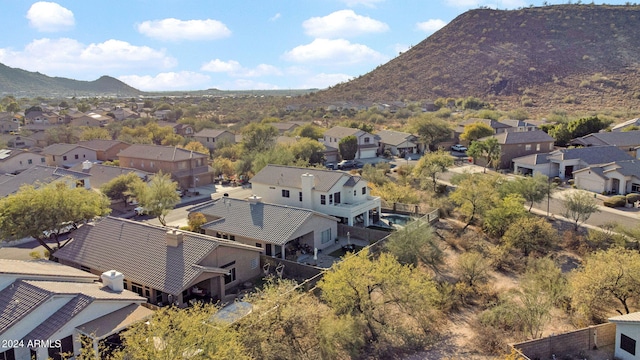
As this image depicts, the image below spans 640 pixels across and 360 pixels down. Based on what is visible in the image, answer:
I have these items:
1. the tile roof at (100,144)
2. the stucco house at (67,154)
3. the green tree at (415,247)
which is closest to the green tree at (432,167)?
the green tree at (415,247)

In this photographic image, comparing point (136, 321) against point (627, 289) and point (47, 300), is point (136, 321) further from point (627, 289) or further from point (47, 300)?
point (627, 289)

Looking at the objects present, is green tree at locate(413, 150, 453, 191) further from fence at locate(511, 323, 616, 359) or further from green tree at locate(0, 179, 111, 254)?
green tree at locate(0, 179, 111, 254)

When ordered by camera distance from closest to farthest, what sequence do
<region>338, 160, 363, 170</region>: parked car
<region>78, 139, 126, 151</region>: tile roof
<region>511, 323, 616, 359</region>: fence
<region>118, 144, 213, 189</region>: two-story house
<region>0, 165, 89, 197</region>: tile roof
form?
<region>511, 323, 616, 359</region>: fence < <region>0, 165, 89, 197</region>: tile roof < <region>118, 144, 213, 189</region>: two-story house < <region>338, 160, 363, 170</region>: parked car < <region>78, 139, 126, 151</region>: tile roof

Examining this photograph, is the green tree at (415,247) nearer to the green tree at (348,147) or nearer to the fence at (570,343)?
the fence at (570,343)

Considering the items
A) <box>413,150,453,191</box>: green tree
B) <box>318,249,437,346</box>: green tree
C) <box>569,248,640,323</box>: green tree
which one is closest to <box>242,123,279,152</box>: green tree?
<box>413,150,453,191</box>: green tree

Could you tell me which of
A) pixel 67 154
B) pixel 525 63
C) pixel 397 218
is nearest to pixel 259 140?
pixel 67 154

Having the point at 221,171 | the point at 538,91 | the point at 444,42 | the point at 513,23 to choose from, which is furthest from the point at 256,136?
the point at 513,23
